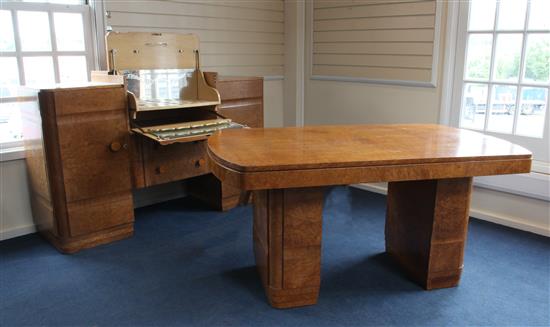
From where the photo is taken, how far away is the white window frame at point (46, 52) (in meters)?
3.06

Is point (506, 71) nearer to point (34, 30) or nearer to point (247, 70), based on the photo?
point (247, 70)

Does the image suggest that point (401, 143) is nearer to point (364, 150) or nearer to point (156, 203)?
point (364, 150)

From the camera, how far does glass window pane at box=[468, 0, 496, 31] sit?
3441 mm

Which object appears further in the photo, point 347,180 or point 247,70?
point 247,70

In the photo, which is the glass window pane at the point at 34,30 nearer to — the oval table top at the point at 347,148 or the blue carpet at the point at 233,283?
the blue carpet at the point at 233,283

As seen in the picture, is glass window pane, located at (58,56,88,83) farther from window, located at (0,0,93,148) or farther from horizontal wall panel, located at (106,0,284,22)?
horizontal wall panel, located at (106,0,284,22)

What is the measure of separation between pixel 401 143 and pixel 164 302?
151 cm

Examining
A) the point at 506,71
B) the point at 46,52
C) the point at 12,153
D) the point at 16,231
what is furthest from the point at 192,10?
the point at 506,71

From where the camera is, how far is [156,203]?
13.0ft

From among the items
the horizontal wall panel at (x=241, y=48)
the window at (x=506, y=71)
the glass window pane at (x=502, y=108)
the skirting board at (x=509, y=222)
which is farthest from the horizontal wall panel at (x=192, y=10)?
the skirting board at (x=509, y=222)

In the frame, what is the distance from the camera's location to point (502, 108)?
3.53 metres

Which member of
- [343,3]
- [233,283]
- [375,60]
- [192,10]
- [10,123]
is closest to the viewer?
[233,283]

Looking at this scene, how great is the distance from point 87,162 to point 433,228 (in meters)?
2.13

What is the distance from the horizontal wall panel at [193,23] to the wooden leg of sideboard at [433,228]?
7.38 ft
